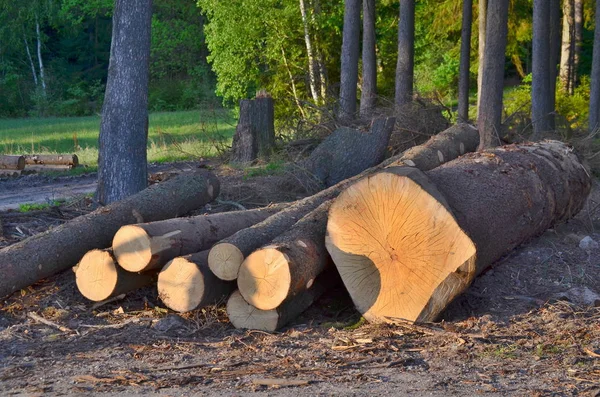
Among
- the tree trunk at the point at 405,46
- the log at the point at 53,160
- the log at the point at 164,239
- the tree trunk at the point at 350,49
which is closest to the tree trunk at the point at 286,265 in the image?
the log at the point at 164,239

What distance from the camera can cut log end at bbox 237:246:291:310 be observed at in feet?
20.2

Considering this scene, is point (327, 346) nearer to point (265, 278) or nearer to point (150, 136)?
point (265, 278)

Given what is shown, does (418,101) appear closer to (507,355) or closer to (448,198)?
(448,198)

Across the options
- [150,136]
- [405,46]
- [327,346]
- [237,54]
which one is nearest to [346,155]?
[327,346]

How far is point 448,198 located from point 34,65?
2171 inches

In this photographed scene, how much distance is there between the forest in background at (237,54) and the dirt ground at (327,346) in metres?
7.78

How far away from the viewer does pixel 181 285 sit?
6.63 meters

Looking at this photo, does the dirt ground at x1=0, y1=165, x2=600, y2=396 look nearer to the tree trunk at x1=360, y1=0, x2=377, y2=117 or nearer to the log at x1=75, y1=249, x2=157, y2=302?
the log at x1=75, y1=249, x2=157, y2=302

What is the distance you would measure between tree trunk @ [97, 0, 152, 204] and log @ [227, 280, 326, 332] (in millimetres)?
3956

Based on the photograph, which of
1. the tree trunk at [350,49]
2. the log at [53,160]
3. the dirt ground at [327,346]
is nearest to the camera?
the dirt ground at [327,346]

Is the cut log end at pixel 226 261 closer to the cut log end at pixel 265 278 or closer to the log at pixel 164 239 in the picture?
the cut log end at pixel 265 278

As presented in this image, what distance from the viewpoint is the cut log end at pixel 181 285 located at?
6590 mm

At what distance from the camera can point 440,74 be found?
43.9m

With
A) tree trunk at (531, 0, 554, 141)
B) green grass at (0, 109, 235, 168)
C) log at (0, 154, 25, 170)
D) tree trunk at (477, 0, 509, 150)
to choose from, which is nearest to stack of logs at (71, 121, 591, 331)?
tree trunk at (477, 0, 509, 150)
